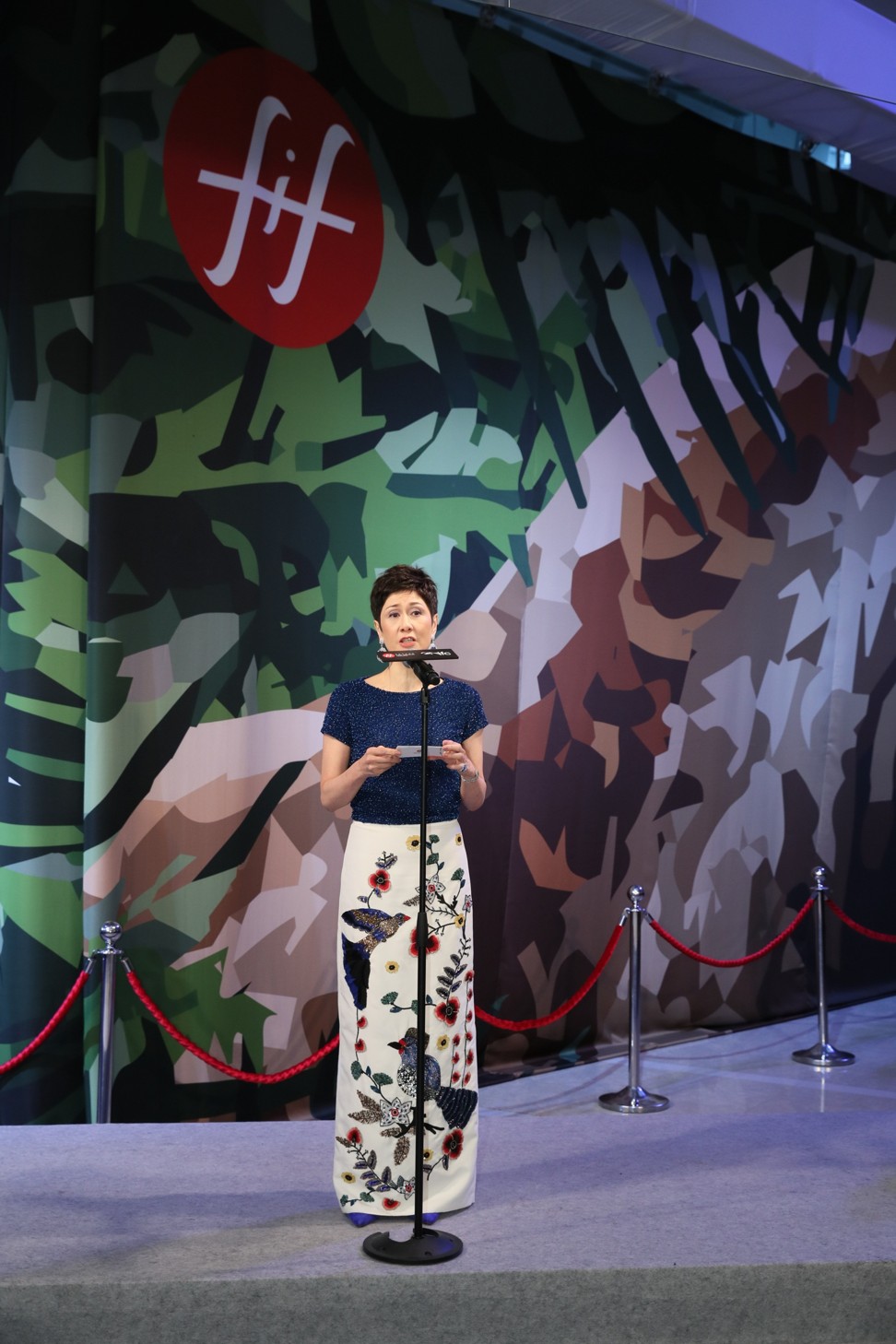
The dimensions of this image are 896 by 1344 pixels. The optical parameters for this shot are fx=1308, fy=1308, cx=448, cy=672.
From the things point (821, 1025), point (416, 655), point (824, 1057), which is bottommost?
point (824, 1057)

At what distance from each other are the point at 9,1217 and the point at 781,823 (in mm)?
4449

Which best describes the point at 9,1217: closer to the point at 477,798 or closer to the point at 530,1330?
the point at 530,1330

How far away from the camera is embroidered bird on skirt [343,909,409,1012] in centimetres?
329

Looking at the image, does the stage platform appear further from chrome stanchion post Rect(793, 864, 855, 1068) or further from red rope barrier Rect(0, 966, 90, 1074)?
chrome stanchion post Rect(793, 864, 855, 1068)

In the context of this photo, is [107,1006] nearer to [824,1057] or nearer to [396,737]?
[396,737]

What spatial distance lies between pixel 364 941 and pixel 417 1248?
0.73m

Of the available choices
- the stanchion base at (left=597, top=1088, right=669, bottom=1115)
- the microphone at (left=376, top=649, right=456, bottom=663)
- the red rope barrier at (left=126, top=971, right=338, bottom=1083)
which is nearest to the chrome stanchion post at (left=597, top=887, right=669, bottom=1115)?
the stanchion base at (left=597, top=1088, right=669, bottom=1115)

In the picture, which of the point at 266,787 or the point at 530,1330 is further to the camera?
the point at 266,787

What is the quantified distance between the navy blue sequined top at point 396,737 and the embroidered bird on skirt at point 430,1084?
21.7 inches

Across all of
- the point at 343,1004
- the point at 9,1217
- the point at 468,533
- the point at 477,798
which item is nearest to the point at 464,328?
the point at 468,533

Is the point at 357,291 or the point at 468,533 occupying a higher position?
the point at 357,291

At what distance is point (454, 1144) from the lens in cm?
337

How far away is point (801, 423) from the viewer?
266 inches

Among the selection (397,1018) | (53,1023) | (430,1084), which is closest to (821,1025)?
(430,1084)
